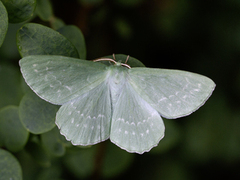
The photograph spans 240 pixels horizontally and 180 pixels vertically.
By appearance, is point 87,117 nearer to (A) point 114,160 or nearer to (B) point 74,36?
(B) point 74,36

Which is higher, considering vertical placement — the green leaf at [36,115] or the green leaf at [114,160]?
the green leaf at [36,115]

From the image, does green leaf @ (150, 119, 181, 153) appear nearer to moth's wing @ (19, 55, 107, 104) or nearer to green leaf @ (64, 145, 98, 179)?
green leaf @ (64, 145, 98, 179)

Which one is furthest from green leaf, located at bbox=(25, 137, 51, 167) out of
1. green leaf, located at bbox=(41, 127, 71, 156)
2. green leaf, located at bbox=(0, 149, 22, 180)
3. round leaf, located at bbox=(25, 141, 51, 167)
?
green leaf, located at bbox=(0, 149, 22, 180)

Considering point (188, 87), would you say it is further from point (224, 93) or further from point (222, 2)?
point (222, 2)

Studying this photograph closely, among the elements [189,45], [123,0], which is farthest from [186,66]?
[123,0]

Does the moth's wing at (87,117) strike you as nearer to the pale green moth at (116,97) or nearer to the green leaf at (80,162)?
the pale green moth at (116,97)

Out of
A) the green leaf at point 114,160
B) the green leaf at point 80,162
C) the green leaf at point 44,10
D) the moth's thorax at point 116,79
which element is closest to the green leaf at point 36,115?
the moth's thorax at point 116,79
